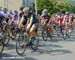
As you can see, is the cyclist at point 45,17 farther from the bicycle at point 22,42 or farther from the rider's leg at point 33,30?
the bicycle at point 22,42

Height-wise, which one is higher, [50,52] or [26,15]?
[26,15]

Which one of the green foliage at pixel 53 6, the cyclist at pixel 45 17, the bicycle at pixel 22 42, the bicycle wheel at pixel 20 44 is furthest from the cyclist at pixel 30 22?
the green foliage at pixel 53 6

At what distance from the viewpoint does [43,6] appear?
240 ft

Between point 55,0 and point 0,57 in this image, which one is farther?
point 55,0

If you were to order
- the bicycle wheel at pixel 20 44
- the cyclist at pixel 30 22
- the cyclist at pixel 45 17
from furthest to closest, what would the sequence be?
the cyclist at pixel 45 17 < the cyclist at pixel 30 22 < the bicycle wheel at pixel 20 44

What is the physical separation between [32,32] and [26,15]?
68cm

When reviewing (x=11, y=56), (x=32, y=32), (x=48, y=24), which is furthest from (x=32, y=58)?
(x=48, y=24)

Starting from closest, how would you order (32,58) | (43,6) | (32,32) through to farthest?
(32,58) < (32,32) < (43,6)

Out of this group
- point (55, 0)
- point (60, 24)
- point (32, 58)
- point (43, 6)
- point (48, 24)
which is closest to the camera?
point (32, 58)

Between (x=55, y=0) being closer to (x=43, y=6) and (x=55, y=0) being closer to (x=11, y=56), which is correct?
(x=43, y=6)

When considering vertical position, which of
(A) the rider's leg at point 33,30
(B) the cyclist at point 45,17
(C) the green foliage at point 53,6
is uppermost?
(C) the green foliage at point 53,6

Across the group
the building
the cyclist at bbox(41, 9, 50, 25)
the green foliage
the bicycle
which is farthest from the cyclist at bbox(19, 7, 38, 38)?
the building

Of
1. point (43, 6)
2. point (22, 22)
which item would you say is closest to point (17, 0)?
point (43, 6)

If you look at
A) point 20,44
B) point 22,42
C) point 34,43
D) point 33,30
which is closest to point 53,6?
point 34,43
